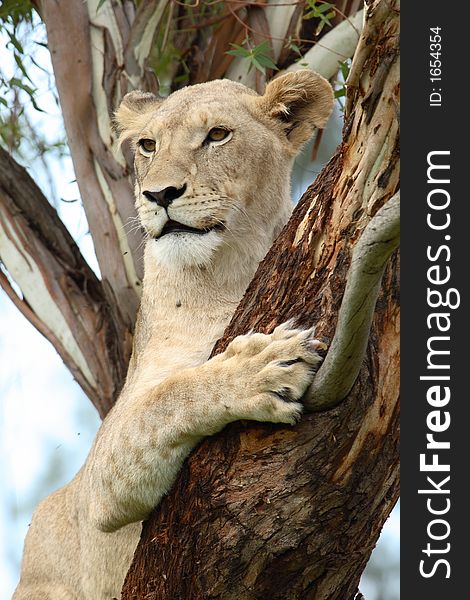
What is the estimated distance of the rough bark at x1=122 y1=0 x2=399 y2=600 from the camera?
3.35m

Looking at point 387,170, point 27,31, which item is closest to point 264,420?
point 387,170

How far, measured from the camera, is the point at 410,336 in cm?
325

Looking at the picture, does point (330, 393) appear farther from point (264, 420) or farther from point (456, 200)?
point (456, 200)

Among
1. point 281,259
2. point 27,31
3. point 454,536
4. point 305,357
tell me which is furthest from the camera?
point 27,31

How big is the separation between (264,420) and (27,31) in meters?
4.54

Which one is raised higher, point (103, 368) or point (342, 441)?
point (103, 368)

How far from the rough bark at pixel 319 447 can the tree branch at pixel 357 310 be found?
10 centimetres

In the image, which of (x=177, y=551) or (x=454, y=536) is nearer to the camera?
(x=454, y=536)

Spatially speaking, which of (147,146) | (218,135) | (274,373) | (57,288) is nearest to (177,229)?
(218,135)

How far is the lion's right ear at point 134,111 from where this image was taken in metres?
5.30

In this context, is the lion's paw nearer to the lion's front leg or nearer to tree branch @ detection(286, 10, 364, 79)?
the lion's front leg

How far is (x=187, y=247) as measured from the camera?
4.40 metres

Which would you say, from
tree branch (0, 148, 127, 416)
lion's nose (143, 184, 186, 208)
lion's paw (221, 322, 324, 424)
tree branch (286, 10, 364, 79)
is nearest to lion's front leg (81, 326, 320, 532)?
lion's paw (221, 322, 324, 424)

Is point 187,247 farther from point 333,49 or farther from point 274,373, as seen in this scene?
point 333,49
